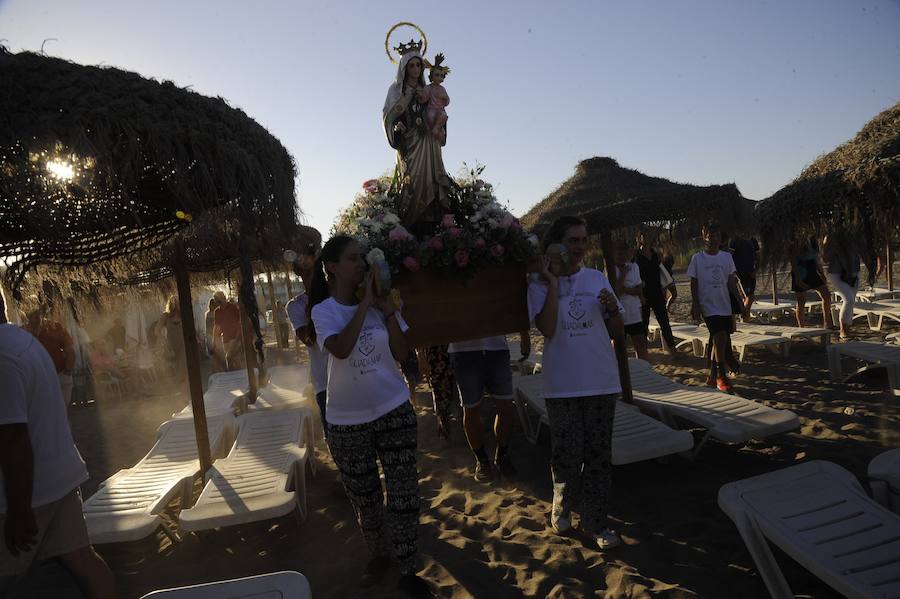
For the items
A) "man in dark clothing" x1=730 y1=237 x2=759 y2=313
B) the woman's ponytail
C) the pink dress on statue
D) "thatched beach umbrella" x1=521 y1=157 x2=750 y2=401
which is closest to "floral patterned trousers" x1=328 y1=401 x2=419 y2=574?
the woman's ponytail

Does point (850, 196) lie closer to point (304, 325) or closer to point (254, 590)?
point (304, 325)

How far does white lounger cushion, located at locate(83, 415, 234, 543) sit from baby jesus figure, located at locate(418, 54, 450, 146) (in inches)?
145

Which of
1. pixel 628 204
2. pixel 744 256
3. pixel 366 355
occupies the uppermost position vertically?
pixel 628 204

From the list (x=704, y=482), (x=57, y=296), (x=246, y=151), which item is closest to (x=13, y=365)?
(x=246, y=151)

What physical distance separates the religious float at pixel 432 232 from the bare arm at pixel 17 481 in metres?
1.66

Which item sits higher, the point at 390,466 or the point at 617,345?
the point at 617,345

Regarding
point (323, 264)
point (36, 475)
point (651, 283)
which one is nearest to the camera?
point (36, 475)

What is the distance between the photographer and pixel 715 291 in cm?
598

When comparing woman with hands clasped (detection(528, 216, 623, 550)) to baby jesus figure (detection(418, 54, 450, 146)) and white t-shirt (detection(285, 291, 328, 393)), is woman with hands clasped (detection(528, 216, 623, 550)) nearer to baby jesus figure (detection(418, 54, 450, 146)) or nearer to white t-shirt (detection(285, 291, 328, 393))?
baby jesus figure (detection(418, 54, 450, 146))

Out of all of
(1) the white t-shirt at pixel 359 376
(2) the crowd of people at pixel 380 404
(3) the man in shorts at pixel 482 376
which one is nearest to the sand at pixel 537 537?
(2) the crowd of people at pixel 380 404

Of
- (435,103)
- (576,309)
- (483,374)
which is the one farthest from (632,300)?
(576,309)

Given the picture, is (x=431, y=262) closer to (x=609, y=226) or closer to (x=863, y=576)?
(x=863, y=576)

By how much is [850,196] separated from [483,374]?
378 cm

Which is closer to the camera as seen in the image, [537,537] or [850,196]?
[537,537]
